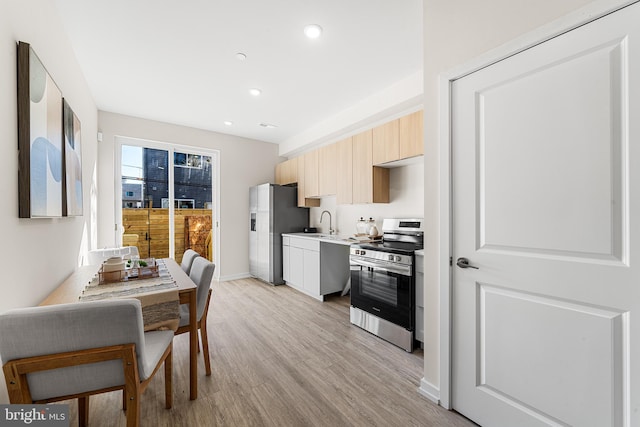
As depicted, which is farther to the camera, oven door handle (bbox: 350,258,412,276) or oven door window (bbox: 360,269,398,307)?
oven door window (bbox: 360,269,398,307)

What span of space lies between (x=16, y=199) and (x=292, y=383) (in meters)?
1.93

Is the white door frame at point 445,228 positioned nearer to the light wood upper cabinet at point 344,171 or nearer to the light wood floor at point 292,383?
the light wood floor at point 292,383

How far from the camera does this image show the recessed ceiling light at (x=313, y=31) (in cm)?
212

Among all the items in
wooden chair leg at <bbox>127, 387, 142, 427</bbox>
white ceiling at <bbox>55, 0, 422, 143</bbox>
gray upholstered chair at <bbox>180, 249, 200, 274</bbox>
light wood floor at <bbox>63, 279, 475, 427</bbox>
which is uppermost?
white ceiling at <bbox>55, 0, 422, 143</bbox>

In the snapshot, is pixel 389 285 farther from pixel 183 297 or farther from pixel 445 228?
pixel 183 297

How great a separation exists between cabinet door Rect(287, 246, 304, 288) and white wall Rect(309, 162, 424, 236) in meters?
0.74

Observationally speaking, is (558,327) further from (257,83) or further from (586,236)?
(257,83)

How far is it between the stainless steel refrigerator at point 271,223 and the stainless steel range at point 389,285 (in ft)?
6.14

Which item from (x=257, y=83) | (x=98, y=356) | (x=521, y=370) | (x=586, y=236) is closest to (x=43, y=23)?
(x=257, y=83)

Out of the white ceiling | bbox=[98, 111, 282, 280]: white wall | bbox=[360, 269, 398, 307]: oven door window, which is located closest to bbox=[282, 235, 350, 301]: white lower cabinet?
bbox=[360, 269, 398, 307]: oven door window

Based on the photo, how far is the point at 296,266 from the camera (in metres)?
4.20

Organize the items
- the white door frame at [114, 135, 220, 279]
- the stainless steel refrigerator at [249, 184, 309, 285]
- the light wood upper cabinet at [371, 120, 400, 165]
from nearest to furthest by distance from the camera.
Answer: the light wood upper cabinet at [371, 120, 400, 165]
the white door frame at [114, 135, 220, 279]
the stainless steel refrigerator at [249, 184, 309, 285]

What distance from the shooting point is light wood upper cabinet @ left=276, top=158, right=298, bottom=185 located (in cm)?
479

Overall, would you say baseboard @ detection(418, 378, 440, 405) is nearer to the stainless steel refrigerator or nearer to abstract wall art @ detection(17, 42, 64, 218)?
abstract wall art @ detection(17, 42, 64, 218)
